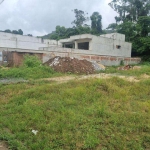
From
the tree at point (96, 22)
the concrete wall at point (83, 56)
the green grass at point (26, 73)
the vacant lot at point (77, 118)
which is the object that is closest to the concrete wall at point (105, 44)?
the concrete wall at point (83, 56)

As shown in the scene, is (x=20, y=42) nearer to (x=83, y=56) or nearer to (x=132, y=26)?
(x=83, y=56)

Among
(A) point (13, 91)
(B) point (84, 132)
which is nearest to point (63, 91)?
(A) point (13, 91)

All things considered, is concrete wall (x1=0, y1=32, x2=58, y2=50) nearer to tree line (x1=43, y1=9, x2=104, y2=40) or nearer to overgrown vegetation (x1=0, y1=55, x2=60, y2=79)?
tree line (x1=43, y1=9, x2=104, y2=40)

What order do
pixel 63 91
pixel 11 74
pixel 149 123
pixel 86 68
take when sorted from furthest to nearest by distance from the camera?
pixel 86 68
pixel 11 74
pixel 63 91
pixel 149 123

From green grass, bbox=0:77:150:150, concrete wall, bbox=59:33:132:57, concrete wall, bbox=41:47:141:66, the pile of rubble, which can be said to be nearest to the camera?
green grass, bbox=0:77:150:150

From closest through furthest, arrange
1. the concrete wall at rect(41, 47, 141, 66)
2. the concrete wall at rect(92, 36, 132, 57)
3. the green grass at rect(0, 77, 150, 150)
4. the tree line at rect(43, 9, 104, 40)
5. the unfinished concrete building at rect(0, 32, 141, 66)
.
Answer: the green grass at rect(0, 77, 150, 150), the concrete wall at rect(41, 47, 141, 66), the unfinished concrete building at rect(0, 32, 141, 66), the concrete wall at rect(92, 36, 132, 57), the tree line at rect(43, 9, 104, 40)

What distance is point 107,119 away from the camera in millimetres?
4023

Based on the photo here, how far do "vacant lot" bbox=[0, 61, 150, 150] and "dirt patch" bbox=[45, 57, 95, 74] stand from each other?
20.5 ft

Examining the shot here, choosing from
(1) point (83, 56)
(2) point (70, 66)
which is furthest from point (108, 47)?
(2) point (70, 66)

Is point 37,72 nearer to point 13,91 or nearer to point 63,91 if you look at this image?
point 13,91

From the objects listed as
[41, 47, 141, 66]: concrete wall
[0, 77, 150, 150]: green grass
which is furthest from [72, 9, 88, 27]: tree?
[0, 77, 150, 150]: green grass

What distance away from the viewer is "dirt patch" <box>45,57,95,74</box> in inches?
487

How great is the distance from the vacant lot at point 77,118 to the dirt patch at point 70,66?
6.26m

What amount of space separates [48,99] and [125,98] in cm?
231
